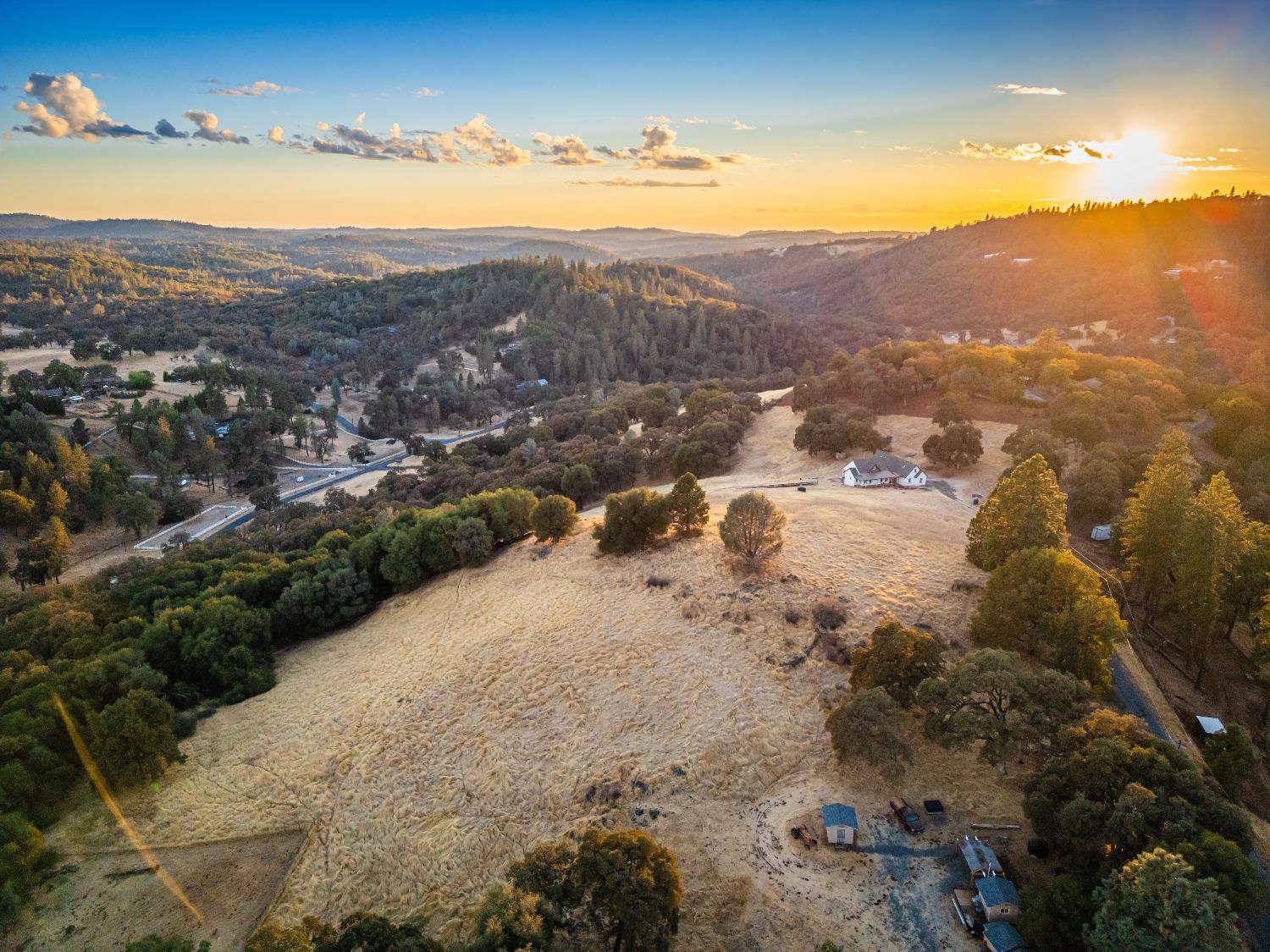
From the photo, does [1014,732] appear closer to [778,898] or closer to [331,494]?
[778,898]

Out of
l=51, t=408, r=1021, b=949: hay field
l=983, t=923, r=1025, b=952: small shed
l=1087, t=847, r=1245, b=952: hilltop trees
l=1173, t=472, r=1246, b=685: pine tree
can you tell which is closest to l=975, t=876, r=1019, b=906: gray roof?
l=983, t=923, r=1025, b=952: small shed

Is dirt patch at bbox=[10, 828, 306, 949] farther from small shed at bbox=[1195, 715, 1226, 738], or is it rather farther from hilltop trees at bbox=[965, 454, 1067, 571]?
small shed at bbox=[1195, 715, 1226, 738]

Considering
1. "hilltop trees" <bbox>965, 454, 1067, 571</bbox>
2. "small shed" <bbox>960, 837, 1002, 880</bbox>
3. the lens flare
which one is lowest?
the lens flare

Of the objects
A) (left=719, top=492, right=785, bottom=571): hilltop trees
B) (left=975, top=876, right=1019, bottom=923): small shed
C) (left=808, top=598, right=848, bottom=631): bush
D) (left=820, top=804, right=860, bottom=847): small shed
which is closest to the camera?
(left=975, top=876, right=1019, bottom=923): small shed

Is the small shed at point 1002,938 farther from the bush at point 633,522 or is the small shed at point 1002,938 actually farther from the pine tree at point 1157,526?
the bush at point 633,522

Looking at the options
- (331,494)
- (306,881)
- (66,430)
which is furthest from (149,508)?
(306,881)

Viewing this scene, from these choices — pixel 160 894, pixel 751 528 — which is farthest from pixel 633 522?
pixel 160 894
